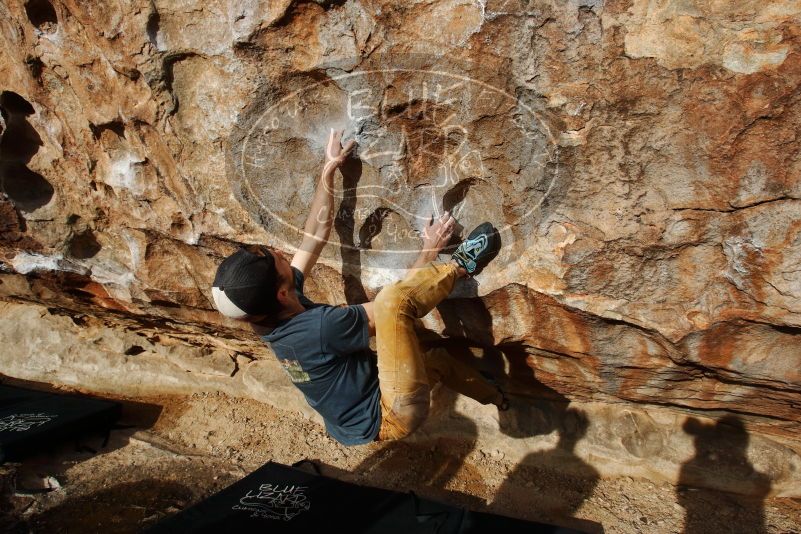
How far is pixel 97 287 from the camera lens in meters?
3.14

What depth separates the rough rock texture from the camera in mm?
1670

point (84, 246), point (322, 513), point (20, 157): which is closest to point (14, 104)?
point (20, 157)

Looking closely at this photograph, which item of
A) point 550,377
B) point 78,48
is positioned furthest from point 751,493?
point 78,48

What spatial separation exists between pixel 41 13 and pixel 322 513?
241cm

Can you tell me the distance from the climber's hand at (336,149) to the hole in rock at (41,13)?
1.28m

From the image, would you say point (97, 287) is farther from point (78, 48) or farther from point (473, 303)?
point (473, 303)

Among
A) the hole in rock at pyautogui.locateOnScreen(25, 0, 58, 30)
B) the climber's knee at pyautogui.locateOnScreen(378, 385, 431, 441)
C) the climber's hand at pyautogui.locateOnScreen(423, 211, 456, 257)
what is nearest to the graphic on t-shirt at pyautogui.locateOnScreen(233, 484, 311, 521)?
the climber's knee at pyautogui.locateOnScreen(378, 385, 431, 441)

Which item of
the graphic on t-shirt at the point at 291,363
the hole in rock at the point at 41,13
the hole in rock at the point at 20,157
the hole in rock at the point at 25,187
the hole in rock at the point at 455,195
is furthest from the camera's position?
the hole in rock at the point at 25,187

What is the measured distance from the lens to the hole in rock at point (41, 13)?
2.25 m

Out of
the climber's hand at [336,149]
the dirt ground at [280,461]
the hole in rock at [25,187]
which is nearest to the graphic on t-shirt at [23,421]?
the dirt ground at [280,461]

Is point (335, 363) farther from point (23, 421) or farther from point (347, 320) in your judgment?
point (23, 421)

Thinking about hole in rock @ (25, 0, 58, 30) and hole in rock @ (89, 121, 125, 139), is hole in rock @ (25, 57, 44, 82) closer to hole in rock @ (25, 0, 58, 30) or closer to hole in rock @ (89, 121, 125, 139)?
hole in rock @ (25, 0, 58, 30)

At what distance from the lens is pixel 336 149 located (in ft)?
6.99
